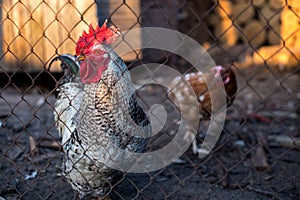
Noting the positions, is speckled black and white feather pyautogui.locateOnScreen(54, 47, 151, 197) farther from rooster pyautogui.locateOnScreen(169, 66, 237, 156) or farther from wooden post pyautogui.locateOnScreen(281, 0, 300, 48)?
wooden post pyautogui.locateOnScreen(281, 0, 300, 48)

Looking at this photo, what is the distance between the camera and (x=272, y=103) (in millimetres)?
5672

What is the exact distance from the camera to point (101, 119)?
2.73 meters

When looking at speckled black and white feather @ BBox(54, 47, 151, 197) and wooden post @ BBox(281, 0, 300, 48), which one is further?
wooden post @ BBox(281, 0, 300, 48)

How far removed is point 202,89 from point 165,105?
4.13ft

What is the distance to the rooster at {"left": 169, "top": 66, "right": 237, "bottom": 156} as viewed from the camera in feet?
13.7

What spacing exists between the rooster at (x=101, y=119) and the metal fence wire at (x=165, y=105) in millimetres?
133

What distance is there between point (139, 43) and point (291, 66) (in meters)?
2.81

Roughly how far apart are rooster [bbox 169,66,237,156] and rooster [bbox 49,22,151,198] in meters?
1.44

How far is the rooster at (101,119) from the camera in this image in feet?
8.82

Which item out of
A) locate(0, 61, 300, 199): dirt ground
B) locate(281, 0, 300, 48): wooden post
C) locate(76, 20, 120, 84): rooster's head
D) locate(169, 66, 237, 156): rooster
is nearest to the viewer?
locate(76, 20, 120, 84): rooster's head

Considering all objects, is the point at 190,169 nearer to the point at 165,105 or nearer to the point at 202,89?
the point at 202,89

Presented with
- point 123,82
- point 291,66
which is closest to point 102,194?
point 123,82

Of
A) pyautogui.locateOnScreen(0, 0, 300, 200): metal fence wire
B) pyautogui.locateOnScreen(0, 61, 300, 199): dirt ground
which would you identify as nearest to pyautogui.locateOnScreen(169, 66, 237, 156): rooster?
pyautogui.locateOnScreen(0, 0, 300, 200): metal fence wire

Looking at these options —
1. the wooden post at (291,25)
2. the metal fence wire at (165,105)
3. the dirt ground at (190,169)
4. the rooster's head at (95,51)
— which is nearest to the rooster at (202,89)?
the metal fence wire at (165,105)
